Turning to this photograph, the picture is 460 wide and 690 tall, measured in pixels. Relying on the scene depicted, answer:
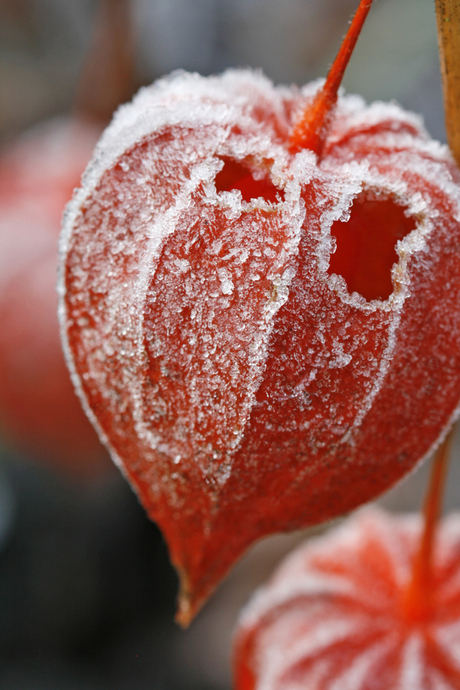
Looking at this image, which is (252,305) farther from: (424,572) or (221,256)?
(424,572)

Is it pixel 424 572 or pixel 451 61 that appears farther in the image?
pixel 424 572

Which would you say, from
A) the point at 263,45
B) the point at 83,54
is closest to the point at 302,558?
the point at 263,45

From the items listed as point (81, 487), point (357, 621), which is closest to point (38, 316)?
point (81, 487)

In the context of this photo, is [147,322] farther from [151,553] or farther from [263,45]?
[263,45]

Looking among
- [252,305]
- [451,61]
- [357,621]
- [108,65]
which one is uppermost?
[108,65]

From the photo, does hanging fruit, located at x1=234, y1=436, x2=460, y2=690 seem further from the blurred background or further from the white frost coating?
the blurred background

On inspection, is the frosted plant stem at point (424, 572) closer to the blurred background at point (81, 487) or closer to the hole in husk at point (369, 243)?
the hole in husk at point (369, 243)
